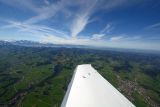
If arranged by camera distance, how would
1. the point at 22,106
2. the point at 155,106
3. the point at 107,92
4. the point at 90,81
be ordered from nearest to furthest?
1. the point at 107,92
2. the point at 90,81
3. the point at 22,106
4. the point at 155,106

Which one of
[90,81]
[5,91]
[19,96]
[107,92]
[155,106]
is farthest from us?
[5,91]

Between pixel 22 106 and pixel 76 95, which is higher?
pixel 76 95

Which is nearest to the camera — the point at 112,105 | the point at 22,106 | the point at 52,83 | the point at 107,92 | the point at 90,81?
the point at 112,105

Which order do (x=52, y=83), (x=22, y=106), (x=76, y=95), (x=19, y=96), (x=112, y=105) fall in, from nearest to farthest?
(x=112, y=105) < (x=76, y=95) < (x=22, y=106) < (x=19, y=96) < (x=52, y=83)

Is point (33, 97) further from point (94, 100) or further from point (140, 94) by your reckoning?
point (94, 100)

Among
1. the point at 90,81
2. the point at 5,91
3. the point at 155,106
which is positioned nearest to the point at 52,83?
the point at 5,91

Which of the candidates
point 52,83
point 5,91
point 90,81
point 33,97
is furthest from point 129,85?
point 90,81

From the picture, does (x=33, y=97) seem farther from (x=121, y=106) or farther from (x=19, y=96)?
(x=121, y=106)

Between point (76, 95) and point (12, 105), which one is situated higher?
point (76, 95)

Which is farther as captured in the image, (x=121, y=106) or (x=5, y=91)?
(x=5, y=91)
